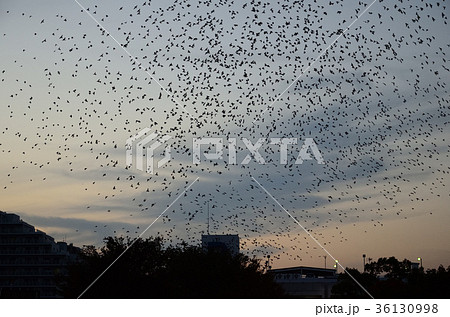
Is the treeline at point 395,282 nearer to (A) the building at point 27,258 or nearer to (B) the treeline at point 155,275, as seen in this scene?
(B) the treeline at point 155,275

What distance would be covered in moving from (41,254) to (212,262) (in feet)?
257

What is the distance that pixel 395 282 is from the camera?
112938mm

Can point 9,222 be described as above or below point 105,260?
above

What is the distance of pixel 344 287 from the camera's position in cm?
11750

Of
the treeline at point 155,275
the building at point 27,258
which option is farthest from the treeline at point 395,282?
the building at point 27,258

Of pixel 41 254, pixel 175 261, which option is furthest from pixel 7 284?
pixel 175 261

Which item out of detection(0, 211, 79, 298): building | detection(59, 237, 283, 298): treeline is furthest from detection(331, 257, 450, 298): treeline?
detection(0, 211, 79, 298): building

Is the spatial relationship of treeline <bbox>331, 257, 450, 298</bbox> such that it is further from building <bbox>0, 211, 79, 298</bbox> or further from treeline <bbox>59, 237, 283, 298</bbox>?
building <bbox>0, 211, 79, 298</bbox>

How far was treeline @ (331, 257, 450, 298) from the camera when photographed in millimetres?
83050

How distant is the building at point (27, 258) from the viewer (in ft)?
468

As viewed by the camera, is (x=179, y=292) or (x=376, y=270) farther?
(x=376, y=270)

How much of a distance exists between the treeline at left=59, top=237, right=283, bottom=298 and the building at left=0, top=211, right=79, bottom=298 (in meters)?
59.5
